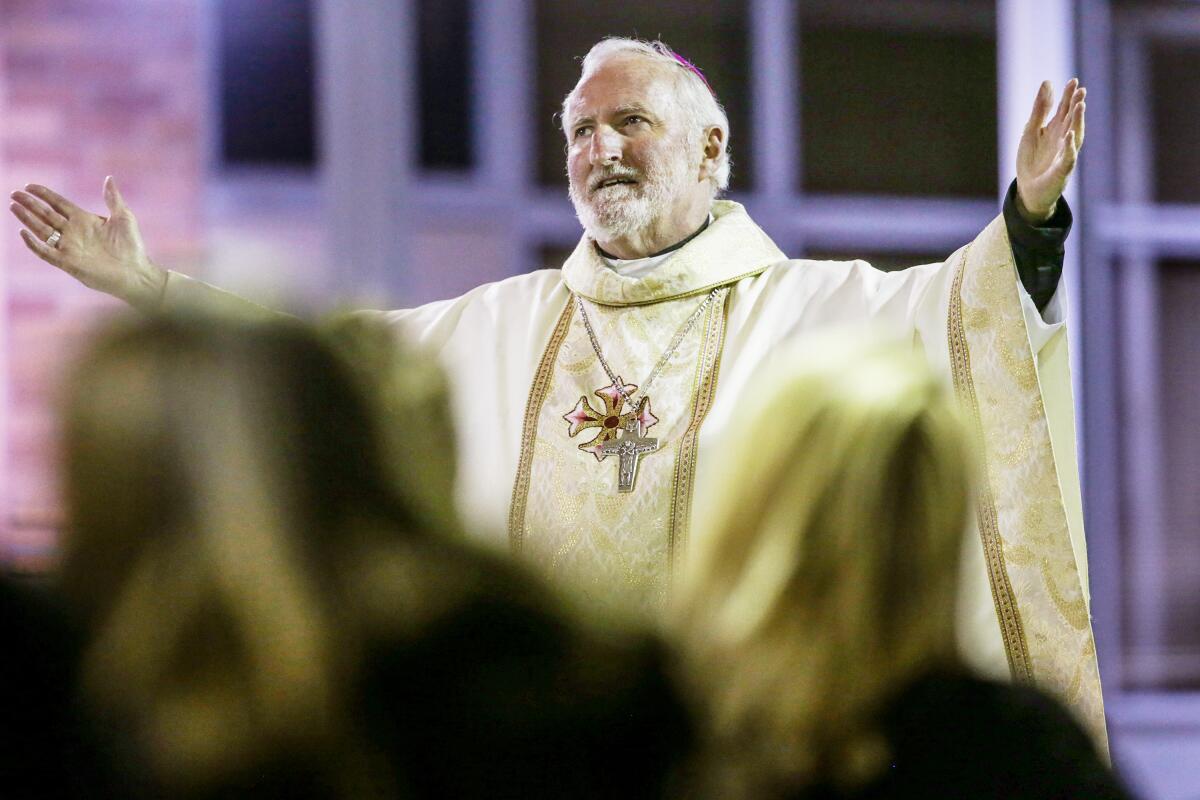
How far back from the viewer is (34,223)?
2.86 m

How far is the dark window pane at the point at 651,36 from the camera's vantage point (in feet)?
13.7

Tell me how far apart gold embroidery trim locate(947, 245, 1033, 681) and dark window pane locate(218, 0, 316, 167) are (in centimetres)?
220

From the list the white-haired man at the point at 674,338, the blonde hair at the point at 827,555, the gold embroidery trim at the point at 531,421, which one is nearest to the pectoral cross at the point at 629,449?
the white-haired man at the point at 674,338

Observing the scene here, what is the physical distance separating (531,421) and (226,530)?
2.12m

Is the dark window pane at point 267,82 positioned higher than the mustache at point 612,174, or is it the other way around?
the dark window pane at point 267,82

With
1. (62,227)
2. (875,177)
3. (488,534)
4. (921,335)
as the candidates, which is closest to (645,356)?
(921,335)

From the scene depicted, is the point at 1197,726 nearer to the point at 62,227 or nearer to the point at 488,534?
the point at 62,227

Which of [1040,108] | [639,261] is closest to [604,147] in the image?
[639,261]

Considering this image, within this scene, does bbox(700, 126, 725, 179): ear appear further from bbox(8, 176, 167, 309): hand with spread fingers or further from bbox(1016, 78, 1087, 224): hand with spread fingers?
Result: bbox(8, 176, 167, 309): hand with spread fingers

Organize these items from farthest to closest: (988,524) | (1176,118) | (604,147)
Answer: (1176,118) → (604,147) → (988,524)

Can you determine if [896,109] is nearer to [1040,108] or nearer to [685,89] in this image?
[685,89]

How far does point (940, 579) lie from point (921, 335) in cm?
186

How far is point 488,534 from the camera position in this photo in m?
0.91

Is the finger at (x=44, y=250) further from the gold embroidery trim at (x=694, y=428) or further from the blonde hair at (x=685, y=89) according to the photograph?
the gold embroidery trim at (x=694, y=428)
